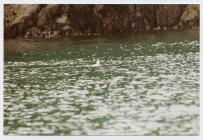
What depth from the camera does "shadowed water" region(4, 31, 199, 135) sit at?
4506cm

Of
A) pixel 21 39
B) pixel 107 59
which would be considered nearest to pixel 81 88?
pixel 107 59

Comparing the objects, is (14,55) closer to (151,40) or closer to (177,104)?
(151,40)

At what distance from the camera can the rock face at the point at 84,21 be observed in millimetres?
85750

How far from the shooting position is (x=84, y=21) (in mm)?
90312

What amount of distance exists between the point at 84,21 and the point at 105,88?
36.7 metres

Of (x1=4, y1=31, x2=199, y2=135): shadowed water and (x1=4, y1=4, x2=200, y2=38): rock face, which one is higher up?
(x1=4, y1=4, x2=200, y2=38): rock face

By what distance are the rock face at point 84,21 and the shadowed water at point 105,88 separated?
8.29m

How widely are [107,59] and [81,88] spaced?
1501 centimetres

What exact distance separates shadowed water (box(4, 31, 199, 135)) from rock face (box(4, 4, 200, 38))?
8.29 meters

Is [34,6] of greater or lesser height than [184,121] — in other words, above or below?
above

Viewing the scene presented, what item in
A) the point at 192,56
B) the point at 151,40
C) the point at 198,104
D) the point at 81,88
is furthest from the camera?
the point at 151,40

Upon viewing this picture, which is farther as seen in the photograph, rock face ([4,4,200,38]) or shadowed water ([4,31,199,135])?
rock face ([4,4,200,38])
